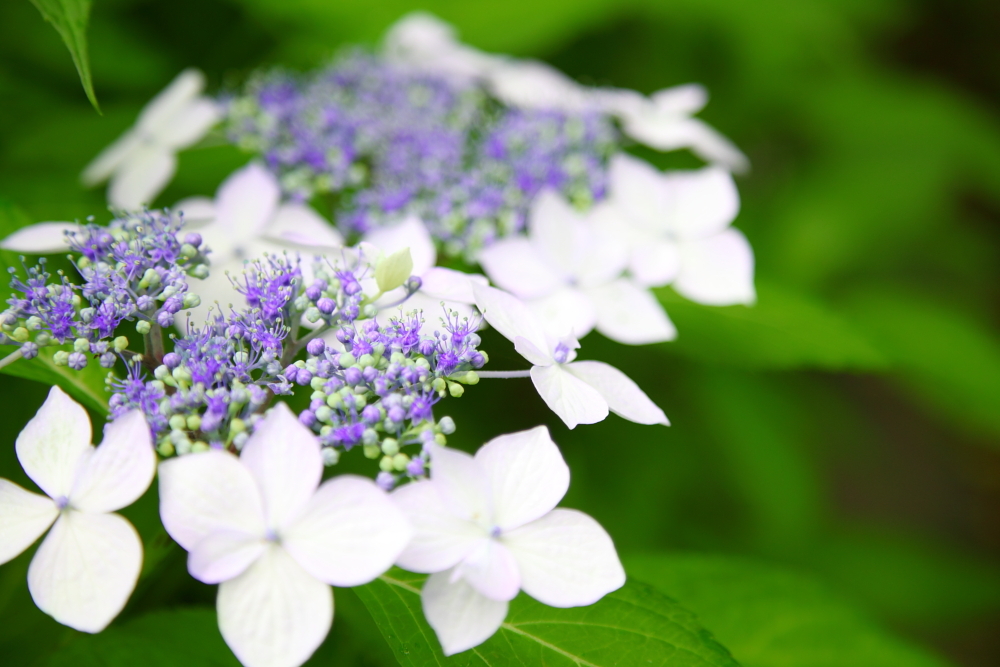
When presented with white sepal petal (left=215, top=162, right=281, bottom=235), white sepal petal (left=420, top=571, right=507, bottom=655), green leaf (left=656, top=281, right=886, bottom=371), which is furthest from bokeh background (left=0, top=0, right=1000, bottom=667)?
white sepal petal (left=420, top=571, right=507, bottom=655)

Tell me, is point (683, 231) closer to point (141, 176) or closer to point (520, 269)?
point (520, 269)

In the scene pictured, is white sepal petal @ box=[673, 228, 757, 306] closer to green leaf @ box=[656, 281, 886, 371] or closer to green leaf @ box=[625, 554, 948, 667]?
green leaf @ box=[656, 281, 886, 371]

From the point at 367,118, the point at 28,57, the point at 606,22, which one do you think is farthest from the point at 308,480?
the point at 606,22

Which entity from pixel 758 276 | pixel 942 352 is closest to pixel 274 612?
pixel 758 276

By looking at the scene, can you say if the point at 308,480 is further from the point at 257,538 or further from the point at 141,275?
the point at 141,275

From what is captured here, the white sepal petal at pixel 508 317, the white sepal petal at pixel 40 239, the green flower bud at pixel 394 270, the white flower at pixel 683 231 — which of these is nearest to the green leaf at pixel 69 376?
the white sepal petal at pixel 40 239

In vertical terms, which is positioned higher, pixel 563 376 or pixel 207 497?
pixel 563 376

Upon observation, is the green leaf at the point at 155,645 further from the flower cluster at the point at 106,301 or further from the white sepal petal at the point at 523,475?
the white sepal petal at the point at 523,475
